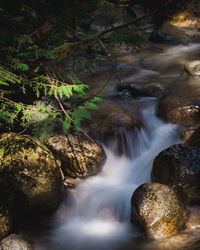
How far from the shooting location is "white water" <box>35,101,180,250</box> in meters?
4.75

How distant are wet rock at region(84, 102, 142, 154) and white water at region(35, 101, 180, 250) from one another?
0.76 feet

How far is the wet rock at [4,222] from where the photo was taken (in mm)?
4039

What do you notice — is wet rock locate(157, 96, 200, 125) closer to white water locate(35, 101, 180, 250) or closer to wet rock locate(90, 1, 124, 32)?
white water locate(35, 101, 180, 250)

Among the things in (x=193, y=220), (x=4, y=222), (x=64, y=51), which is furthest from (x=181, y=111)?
(x=4, y=222)

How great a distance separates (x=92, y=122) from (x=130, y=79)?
451 centimetres

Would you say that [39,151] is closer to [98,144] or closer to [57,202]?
[57,202]

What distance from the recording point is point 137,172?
6.62 meters

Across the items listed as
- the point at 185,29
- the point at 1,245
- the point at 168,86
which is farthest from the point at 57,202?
the point at 185,29

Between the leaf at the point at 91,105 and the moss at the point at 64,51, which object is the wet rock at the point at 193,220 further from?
the moss at the point at 64,51

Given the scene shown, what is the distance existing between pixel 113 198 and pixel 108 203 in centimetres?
17

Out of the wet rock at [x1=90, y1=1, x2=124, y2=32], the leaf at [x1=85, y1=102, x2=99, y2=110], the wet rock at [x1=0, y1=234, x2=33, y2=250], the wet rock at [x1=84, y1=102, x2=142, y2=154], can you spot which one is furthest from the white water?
the wet rock at [x1=90, y1=1, x2=124, y2=32]

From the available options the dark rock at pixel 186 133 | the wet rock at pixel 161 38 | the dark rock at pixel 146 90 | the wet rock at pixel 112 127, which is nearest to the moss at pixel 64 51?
the wet rock at pixel 112 127

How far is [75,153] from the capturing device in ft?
19.3

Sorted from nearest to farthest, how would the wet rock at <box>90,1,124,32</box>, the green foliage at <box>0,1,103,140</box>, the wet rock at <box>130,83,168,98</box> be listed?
1. the wet rock at <box>90,1,124,32</box>
2. the green foliage at <box>0,1,103,140</box>
3. the wet rock at <box>130,83,168,98</box>
